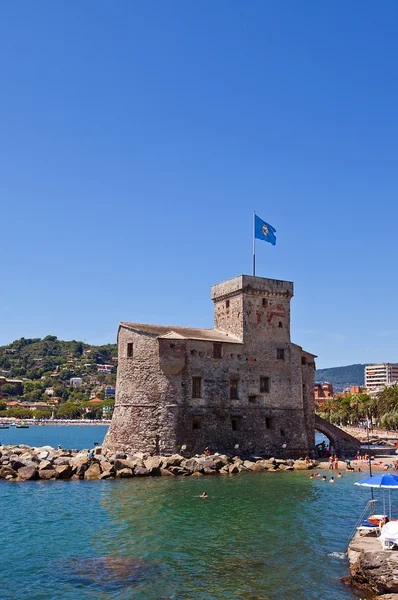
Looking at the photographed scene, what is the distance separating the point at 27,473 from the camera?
38.9 meters

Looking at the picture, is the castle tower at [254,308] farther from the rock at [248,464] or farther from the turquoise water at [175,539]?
the turquoise water at [175,539]

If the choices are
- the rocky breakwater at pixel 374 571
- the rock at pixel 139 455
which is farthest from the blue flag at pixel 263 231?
the rocky breakwater at pixel 374 571

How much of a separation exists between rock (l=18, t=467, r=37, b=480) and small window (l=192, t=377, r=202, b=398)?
41.3 feet

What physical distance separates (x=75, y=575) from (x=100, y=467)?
20.8 meters

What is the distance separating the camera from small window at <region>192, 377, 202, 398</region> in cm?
4472

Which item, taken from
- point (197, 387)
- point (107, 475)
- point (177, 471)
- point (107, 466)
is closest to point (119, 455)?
point (107, 466)

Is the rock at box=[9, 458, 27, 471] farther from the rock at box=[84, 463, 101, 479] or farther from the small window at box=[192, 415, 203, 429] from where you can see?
the small window at box=[192, 415, 203, 429]

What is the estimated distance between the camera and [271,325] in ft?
161

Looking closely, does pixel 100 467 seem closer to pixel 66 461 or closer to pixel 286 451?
pixel 66 461

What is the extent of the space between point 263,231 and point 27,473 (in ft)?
85.2

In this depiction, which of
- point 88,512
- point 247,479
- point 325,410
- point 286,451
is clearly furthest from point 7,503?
point 325,410

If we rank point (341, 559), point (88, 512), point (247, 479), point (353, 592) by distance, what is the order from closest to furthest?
point (353, 592), point (341, 559), point (88, 512), point (247, 479)

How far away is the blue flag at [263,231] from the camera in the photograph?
49.2 meters

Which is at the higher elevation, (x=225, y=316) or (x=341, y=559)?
(x=225, y=316)
